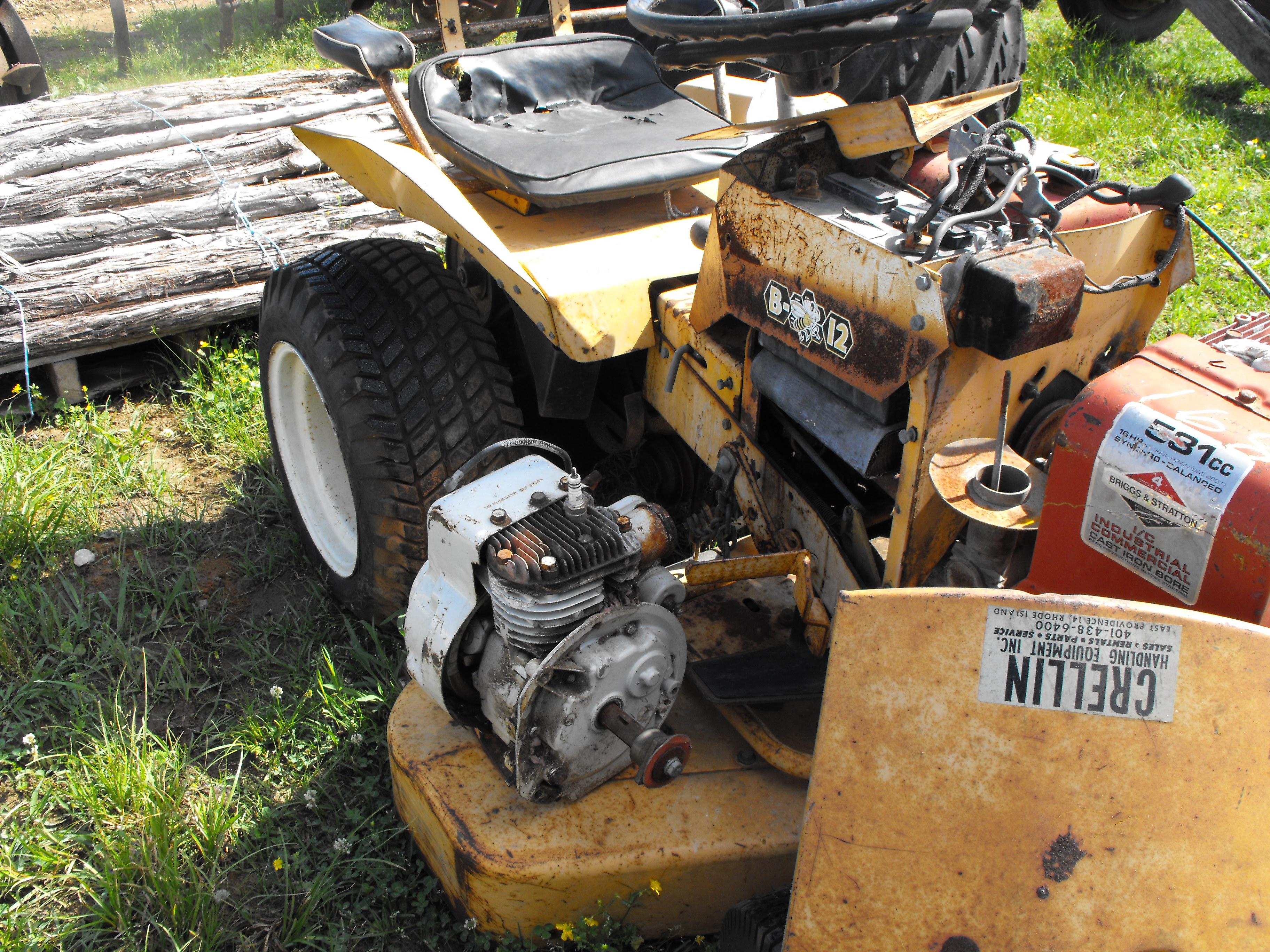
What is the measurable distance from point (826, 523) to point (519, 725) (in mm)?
650

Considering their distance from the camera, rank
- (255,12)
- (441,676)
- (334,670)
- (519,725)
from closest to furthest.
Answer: (519,725), (441,676), (334,670), (255,12)

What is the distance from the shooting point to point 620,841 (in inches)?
66.2

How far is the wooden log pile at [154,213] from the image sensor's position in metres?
3.47

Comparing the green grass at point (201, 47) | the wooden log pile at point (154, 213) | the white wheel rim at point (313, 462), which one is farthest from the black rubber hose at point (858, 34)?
the green grass at point (201, 47)

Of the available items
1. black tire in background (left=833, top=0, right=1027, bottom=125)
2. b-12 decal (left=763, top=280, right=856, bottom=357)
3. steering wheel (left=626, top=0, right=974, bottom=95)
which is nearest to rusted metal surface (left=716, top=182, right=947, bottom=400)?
b-12 decal (left=763, top=280, right=856, bottom=357)

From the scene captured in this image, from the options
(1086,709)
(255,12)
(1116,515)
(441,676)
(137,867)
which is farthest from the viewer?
(255,12)

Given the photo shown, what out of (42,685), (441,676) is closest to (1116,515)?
(441,676)

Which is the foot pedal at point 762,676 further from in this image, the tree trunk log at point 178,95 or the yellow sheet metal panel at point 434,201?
the tree trunk log at point 178,95

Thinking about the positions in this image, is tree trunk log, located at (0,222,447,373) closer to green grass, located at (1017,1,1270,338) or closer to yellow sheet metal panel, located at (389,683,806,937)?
yellow sheet metal panel, located at (389,683,806,937)

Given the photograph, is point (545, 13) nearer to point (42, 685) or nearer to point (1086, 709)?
point (42, 685)

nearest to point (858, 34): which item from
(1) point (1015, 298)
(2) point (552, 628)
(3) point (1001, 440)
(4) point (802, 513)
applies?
(1) point (1015, 298)

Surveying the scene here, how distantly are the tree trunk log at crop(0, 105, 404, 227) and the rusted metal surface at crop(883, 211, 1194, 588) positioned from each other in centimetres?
282

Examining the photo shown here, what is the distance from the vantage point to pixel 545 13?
19.8ft

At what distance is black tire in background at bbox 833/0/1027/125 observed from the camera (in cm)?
254
